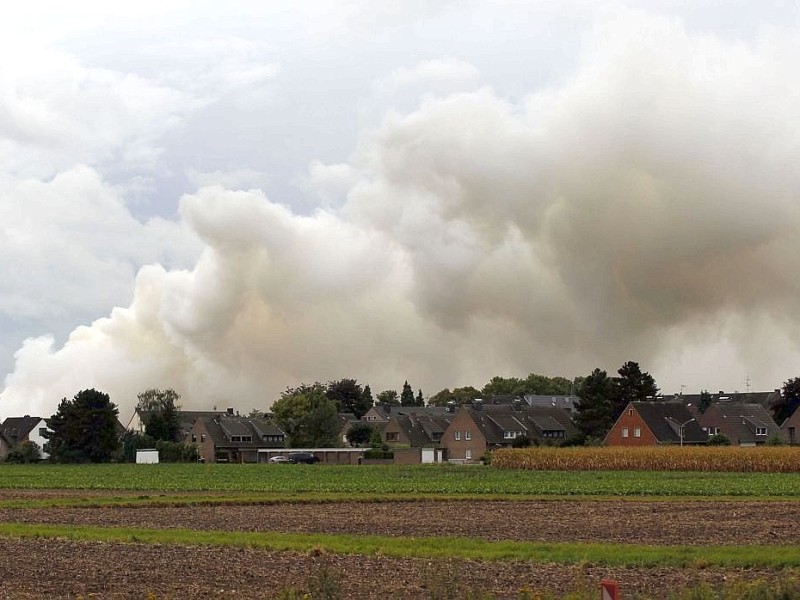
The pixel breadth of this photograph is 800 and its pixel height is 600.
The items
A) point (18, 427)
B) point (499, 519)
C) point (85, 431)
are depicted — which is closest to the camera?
point (499, 519)

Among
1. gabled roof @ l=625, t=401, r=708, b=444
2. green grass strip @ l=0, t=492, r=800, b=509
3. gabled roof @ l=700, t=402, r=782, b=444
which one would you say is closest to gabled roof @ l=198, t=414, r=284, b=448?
gabled roof @ l=625, t=401, r=708, b=444

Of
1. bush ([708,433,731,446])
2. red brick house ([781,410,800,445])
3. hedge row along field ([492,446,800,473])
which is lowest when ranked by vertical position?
hedge row along field ([492,446,800,473])

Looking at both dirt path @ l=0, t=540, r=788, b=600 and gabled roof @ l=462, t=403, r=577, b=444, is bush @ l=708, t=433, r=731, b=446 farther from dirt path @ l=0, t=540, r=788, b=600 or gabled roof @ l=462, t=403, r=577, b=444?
dirt path @ l=0, t=540, r=788, b=600

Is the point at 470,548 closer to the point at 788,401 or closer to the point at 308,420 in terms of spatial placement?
the point at 308,420

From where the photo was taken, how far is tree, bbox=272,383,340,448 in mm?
158875

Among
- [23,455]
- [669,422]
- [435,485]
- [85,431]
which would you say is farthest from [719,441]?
[23,455]

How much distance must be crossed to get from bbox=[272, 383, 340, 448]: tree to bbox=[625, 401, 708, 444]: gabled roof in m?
46.2

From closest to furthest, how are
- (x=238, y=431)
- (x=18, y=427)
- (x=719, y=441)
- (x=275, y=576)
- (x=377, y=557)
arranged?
(x=275, y=576)
(x=377, y=557)
(x=719, y=441)
(x=238, y=431)
(x=18, y=427)

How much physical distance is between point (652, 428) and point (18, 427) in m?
110

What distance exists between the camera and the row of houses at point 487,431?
135000 millimetres

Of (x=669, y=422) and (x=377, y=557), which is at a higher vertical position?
(x=669, y=422)

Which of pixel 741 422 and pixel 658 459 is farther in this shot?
pixel 741 422

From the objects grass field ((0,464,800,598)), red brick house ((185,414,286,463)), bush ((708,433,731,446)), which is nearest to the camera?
grass field ((0,464,800,598))

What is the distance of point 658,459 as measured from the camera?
9606cm
